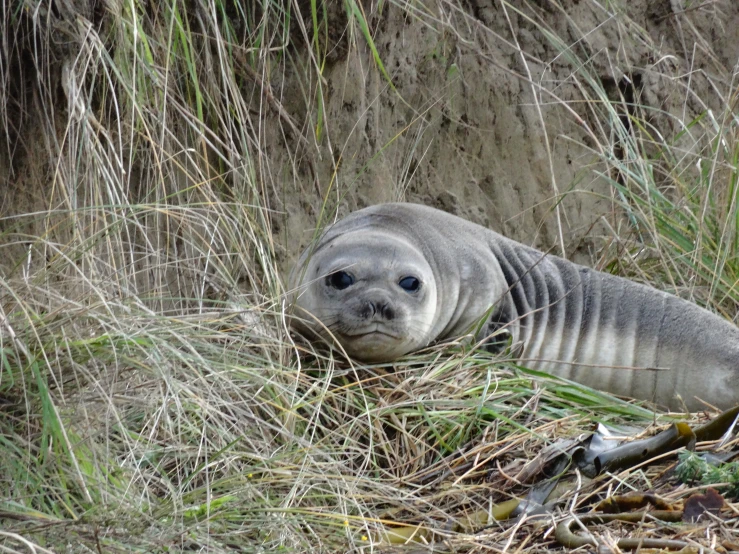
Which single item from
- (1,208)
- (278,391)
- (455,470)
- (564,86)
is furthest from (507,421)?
(564,86)

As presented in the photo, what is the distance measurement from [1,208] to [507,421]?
6.54 feet

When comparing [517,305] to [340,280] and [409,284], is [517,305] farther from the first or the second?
[340,280]

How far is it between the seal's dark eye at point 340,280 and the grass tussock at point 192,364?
11.3 inches

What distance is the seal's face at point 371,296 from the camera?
4422mm

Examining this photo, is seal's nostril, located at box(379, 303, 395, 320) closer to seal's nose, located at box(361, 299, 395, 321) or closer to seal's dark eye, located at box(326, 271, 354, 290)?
seal's nose, located at box(361, 299, 395, 321)

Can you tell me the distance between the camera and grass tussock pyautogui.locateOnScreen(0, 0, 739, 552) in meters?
2.97

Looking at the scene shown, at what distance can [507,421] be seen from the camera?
12.8 feet

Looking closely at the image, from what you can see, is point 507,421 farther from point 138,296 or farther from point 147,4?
point 147,4

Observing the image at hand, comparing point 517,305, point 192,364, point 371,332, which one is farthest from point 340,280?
point 192,364

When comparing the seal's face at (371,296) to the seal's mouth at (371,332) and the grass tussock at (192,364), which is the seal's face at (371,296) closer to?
the seal's mouth at (371,332)

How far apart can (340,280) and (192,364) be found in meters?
1.34

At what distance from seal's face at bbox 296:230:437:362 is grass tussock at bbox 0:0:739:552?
140mm

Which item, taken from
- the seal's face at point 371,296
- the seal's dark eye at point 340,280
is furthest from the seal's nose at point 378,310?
the seal's dark eye at point 340,280

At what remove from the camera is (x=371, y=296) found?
4469mm
